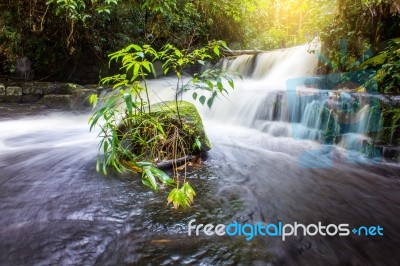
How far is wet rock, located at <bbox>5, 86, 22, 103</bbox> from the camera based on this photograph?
7605mm

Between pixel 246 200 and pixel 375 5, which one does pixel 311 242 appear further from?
pixel 375 5

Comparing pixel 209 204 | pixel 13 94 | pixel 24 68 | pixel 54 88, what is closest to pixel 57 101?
pixel 54 88

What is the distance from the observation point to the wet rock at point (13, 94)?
7605 millimetres

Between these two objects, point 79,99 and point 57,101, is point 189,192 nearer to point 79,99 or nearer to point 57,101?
point 79,99

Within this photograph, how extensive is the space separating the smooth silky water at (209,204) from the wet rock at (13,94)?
132 inches

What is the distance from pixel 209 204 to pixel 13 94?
25.7ft

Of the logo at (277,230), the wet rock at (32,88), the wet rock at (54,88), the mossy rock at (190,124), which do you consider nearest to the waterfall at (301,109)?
the mossy rock at (190,124)

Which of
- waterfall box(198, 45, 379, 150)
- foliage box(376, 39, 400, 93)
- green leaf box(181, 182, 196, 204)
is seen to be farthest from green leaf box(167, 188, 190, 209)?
foliage box(376, 39, 400, 93)

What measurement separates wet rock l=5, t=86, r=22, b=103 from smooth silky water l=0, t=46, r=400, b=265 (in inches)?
132

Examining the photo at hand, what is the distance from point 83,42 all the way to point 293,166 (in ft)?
26.1

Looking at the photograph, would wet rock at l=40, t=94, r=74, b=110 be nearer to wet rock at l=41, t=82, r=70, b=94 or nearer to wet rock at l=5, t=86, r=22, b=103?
wet rock at l=41, t=82, r=70, b=94

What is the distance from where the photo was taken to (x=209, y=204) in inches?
93.3

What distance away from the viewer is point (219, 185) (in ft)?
9.14

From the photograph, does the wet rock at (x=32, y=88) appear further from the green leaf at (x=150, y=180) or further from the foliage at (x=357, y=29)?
the foliage at (x=357, y=29)
